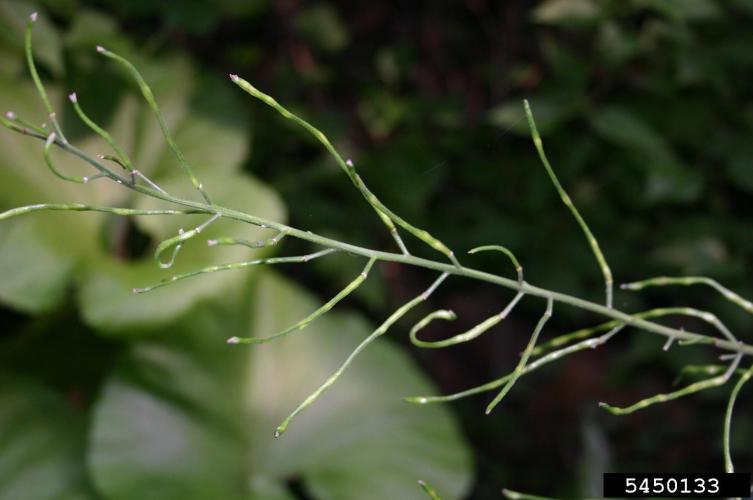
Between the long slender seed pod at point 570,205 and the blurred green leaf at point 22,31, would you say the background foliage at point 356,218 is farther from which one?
the long slender seed pod at point 570,205

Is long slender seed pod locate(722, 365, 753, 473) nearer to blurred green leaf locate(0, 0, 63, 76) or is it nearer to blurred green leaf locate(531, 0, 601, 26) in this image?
blurred green leaf locate(531, 0, 601, 26)

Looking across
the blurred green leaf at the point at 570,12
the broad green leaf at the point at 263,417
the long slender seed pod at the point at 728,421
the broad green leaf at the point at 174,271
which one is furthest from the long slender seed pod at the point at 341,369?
the blurred green leaf at the point at 570,12

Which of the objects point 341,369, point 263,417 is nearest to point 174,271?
point 263,417

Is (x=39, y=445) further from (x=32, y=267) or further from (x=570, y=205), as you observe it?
(x=570, y=205)

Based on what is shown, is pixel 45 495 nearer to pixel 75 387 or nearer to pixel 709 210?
pixel 75 387

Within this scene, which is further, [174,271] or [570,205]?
[174,271]

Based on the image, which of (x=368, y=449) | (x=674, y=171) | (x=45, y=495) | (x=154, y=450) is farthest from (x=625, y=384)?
(x=45, y=495)

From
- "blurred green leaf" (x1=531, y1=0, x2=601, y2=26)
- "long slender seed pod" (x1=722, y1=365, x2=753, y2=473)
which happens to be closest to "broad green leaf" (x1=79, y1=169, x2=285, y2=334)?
"blurred green leaf" (x1=531, y1=0, x2=601, y2=26)
